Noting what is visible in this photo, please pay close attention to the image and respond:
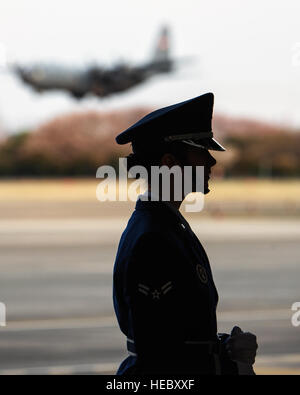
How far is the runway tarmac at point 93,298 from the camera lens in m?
8.61

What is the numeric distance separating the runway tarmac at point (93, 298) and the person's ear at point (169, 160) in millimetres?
5297

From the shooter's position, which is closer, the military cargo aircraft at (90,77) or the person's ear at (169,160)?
the person's ear at (169,160)

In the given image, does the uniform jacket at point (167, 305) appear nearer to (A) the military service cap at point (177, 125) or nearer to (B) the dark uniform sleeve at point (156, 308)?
(B) the dark uniform sleeve at point (156, 308)

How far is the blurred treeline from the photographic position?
85.2 m

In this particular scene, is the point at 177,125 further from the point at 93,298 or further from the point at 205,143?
the point at 93,298

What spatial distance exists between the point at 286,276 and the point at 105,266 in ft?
12.4


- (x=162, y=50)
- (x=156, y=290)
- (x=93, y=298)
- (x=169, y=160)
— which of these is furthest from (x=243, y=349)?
(x=162, y=50)

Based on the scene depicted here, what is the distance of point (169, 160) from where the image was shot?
110 inches

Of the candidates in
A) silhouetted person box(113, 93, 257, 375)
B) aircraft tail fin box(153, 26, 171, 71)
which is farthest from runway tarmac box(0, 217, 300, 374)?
aircraft tail fin box(153, 26, 171, 71)

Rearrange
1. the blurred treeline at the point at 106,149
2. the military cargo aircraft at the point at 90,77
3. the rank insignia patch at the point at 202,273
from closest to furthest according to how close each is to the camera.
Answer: the rank insignia patch at the point at 202,273 < the military cargo aircraft at the point at 90,77 < the blurred treeline at the point at 106,149

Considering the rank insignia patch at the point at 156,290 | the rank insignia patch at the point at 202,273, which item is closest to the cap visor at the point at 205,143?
the rank insignia patch at the point at 202,273

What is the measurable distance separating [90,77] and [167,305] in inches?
2610
